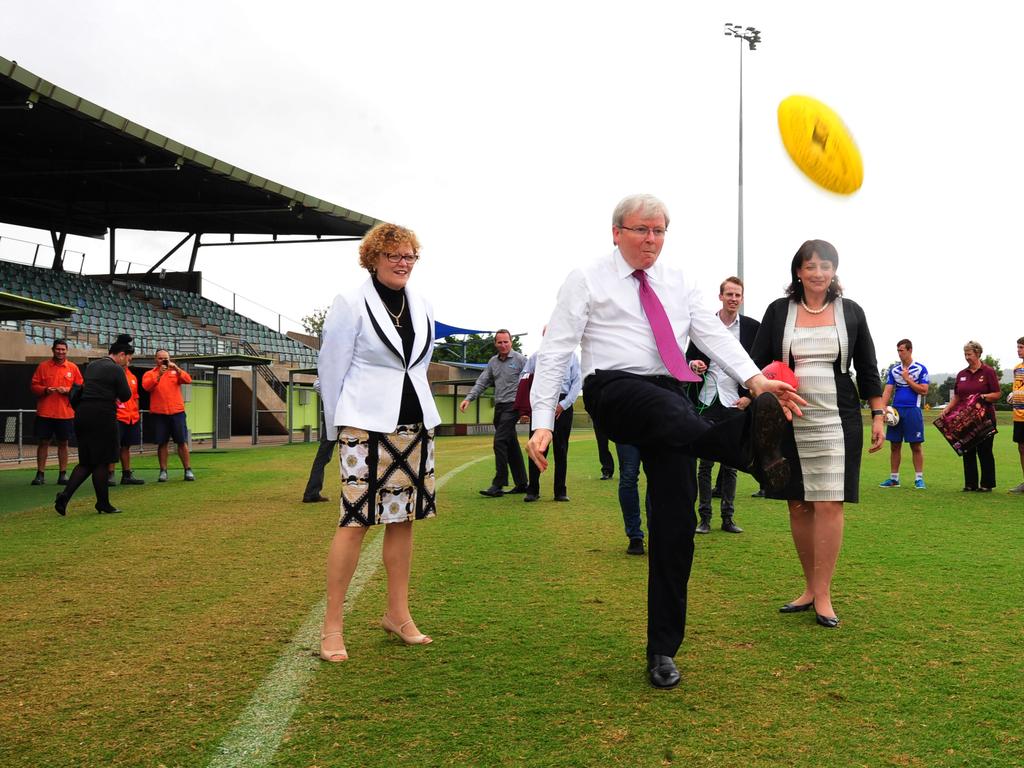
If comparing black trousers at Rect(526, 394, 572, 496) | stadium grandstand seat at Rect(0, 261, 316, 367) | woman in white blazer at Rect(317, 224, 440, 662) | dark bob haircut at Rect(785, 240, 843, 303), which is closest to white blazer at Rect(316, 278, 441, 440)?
woman in white blazer at Rect(317, 224, 440, 662)

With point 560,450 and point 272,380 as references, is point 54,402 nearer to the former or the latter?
point 560,450

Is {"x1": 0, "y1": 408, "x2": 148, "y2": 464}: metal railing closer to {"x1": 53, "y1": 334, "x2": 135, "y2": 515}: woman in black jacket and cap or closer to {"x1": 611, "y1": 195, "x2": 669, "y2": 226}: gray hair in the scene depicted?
{"x1": 53, "y1": 334, "x2": 135, "y2": 515}: woman in black jacket and cap

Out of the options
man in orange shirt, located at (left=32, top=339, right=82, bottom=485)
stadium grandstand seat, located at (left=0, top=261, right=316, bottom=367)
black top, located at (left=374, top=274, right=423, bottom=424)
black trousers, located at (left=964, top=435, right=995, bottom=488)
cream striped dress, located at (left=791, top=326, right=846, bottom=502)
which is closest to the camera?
black top, located at (left=374, top=274, right=423, bottom=424)

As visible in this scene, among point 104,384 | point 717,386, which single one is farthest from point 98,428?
point 717,386

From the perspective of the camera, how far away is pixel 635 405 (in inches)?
140

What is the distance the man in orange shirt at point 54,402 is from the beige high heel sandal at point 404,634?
10.7 meters

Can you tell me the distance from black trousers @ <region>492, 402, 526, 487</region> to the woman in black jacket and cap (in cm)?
411

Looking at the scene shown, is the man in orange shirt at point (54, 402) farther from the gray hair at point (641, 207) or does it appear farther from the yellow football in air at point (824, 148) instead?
the gray hair at point (641, 207)

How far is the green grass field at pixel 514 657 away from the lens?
293 cm

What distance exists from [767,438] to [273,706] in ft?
6.84

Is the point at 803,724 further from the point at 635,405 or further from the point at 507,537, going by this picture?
the point at 507,537

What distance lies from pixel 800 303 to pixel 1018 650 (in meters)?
1.87

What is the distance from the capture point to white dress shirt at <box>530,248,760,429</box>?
3699mm

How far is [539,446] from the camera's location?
3553 mm
